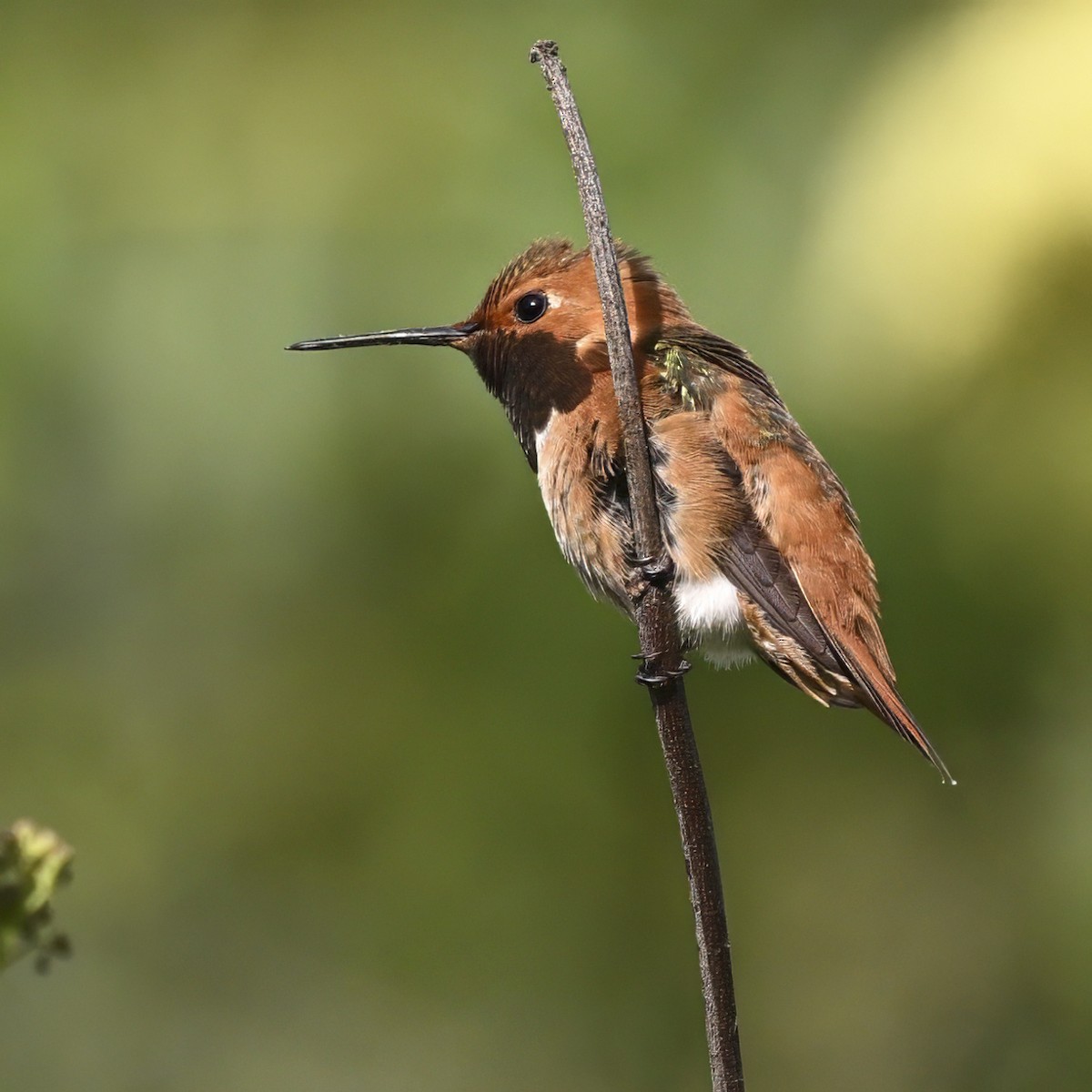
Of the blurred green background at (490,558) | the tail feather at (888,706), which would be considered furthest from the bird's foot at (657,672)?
the blurred green background at (490,558)

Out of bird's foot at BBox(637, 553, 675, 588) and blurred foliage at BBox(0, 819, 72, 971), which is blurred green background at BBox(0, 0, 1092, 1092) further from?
blurred foliage at BBox(0, 819, 72, 971)

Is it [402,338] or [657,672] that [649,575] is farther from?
[402,338]

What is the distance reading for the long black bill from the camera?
8.81ft

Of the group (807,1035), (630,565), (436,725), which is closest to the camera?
(630,565)

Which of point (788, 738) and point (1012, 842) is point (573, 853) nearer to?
point (788, 738)

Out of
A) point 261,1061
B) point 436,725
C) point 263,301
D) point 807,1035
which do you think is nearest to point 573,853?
point 436,725

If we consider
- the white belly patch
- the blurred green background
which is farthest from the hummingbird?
the blurred green background

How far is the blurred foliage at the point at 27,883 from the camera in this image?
849 millimetres

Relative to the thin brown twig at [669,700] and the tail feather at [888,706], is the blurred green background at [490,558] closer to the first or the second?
the tail feather at [888,706]

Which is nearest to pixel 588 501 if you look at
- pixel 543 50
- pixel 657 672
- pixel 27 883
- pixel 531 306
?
pixel 531 306

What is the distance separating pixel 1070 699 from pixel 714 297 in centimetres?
116

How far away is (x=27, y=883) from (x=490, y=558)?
236 cm

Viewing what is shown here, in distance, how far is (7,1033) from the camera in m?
4.11

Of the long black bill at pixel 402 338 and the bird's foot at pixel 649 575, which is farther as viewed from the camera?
the long black bill at pixel 402 338
